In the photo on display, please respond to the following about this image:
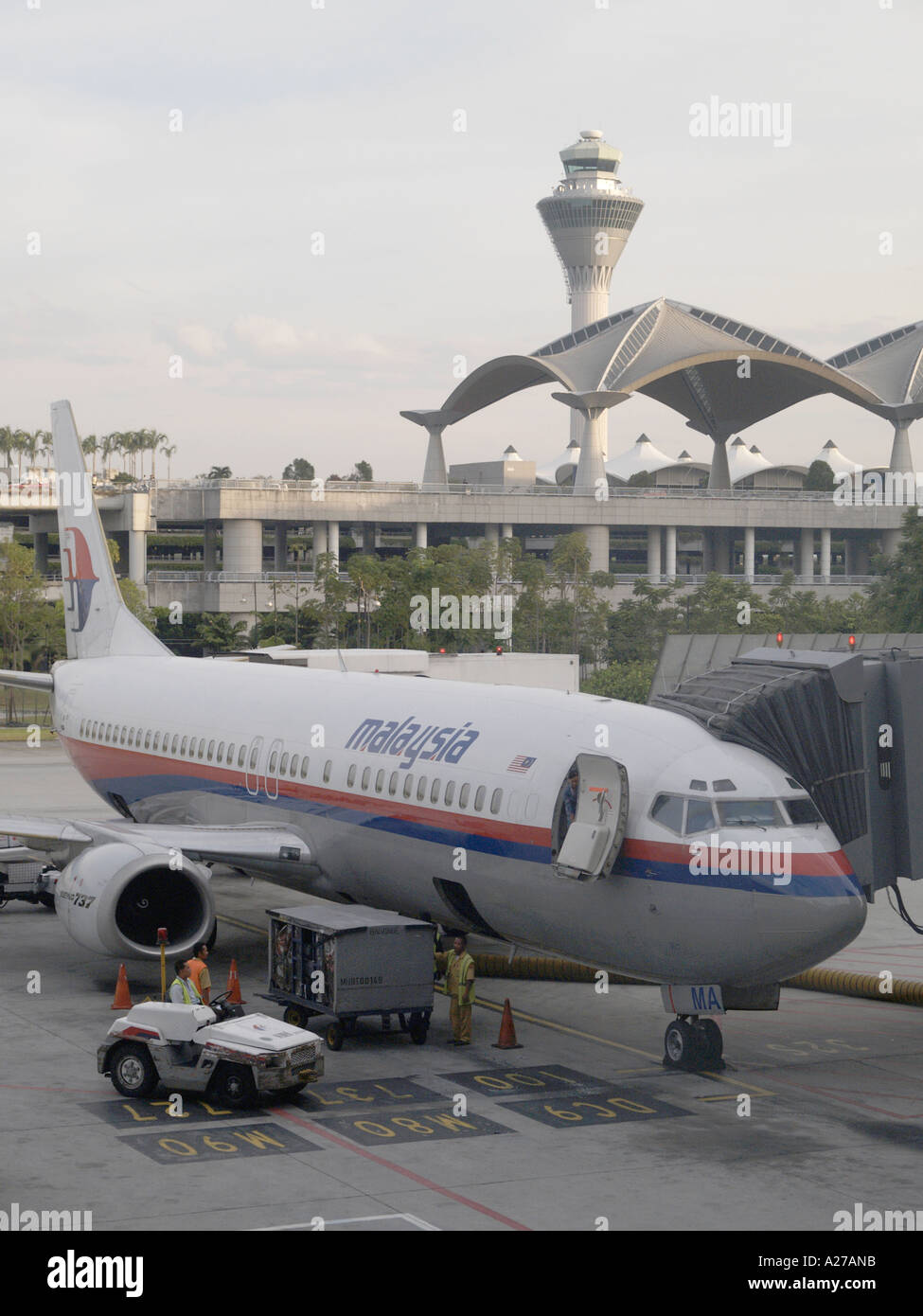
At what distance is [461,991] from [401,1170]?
5.98m

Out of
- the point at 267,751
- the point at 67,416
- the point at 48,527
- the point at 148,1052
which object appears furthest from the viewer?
the point at 48,527

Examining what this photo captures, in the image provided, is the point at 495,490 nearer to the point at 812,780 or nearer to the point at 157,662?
the point at 157,662

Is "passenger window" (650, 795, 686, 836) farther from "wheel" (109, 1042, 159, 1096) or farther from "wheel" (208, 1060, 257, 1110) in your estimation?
"wheel" (109, 1042, 159, 1096)

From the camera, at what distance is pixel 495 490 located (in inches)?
5743

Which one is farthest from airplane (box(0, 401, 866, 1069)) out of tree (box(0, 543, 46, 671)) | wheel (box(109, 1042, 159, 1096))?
tree (box(0, 543, 46, 671))

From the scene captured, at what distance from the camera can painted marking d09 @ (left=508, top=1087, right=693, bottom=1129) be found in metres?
19.8

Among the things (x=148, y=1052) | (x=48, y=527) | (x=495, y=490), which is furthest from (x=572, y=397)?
(x=148, y=1052)

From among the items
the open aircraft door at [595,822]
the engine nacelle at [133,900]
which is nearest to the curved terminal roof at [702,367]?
the engine nacelle at [133,900]

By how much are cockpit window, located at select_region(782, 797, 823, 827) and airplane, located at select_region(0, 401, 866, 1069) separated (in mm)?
39

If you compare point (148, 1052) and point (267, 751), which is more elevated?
point (267, 751)

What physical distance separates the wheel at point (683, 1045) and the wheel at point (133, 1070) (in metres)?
7.41

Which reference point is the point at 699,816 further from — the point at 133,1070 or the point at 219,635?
the point at 219,635
